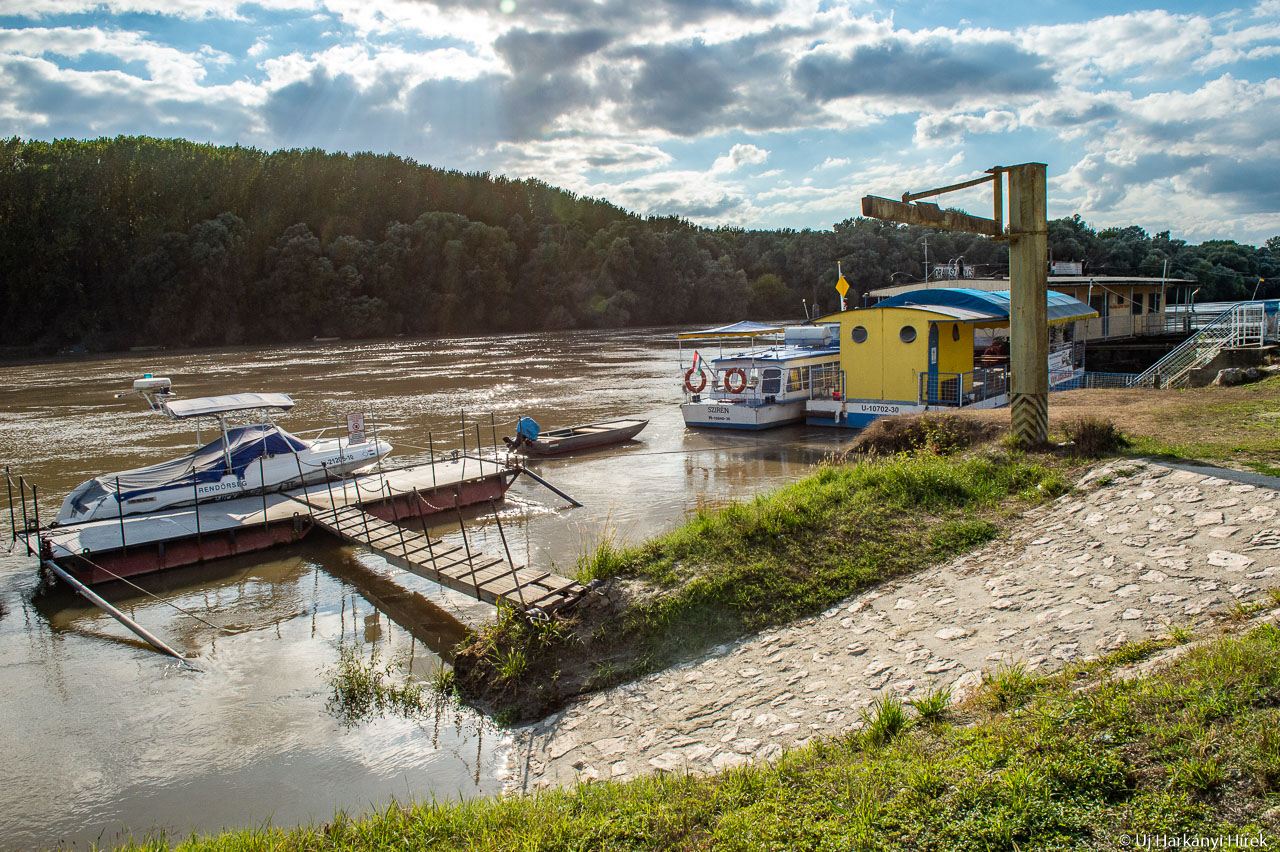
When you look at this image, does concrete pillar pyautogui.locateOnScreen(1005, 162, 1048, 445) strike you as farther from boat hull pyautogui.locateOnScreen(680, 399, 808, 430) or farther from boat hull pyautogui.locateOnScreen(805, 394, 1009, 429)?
boat hull pyautogui.locateOnScreen(680, 399, 808, 430)

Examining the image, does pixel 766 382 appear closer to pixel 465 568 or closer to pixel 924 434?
pixel 924 434

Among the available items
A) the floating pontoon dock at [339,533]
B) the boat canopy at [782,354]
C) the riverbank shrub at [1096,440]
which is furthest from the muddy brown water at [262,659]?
the riverbank shrub at [1096,440]

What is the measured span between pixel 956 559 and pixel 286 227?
91.9 metres

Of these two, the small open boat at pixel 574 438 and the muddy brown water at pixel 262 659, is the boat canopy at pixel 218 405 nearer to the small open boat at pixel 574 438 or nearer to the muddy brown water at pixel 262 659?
the muddy brown water at pixel 262 659

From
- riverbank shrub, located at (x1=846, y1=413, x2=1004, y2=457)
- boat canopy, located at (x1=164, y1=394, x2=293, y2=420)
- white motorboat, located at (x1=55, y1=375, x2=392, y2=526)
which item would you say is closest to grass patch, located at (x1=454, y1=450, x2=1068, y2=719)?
riverbank shrub, located at (x1=846, y1=413, x2=1004, y2=457)

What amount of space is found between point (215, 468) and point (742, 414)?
1624 cm

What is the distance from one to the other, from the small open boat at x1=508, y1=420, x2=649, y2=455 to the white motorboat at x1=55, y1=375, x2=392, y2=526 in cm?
545

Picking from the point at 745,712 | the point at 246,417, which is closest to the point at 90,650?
the point at 745,712

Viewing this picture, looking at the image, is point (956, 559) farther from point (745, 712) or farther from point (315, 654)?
point (315, 654)

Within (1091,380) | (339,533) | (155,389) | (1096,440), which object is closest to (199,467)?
(155,389)

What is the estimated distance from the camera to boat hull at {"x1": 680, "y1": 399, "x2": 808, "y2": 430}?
87.6ft

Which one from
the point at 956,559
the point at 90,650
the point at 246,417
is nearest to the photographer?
the point at 956,559

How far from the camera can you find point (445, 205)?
105 m

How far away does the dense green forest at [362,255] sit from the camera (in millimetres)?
74875
